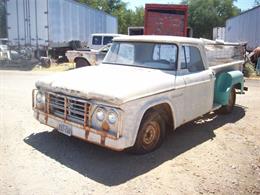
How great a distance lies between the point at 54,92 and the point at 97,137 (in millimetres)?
1181

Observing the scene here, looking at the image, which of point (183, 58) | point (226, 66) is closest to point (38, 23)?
point (226, 66)

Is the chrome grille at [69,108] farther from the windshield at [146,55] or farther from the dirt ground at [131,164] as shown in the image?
the windshield at [146,55]

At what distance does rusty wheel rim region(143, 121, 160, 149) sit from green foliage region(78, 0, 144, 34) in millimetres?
50500

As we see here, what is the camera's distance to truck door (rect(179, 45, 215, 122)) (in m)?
6.47

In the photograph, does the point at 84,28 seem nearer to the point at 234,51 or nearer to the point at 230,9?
the point at 234,51

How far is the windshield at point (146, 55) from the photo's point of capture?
643 cm

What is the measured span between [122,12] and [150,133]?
53164mm

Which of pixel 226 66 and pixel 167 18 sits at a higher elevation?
pixel 167 18

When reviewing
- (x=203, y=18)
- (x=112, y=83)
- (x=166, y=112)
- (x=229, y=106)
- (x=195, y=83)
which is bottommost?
(x=229, y=106)

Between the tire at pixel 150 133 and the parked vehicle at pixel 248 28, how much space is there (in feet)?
59.4

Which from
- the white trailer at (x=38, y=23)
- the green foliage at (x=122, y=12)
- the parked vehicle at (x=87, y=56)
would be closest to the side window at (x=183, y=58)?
the parked vehicle at (x=87, y=56)

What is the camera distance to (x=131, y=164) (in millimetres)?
5367

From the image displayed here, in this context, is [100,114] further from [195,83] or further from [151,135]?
[195,83]

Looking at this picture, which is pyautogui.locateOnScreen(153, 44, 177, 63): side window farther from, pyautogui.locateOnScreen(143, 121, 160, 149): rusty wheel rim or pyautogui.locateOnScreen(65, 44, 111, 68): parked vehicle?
pyautogui.locateOnScreen(65, 44, 111, 68): parked vehicle
